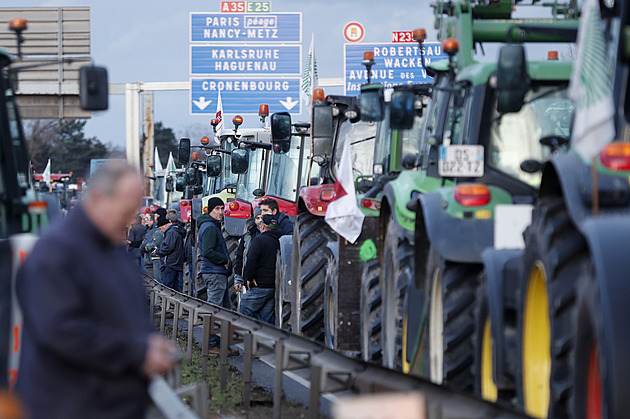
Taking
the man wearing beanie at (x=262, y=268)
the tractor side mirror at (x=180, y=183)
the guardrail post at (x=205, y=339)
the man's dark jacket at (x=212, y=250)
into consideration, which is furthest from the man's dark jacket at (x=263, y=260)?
the tractor side mirror at (x=180, y=183)

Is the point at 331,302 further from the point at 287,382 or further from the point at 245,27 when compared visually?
the point at 245,27

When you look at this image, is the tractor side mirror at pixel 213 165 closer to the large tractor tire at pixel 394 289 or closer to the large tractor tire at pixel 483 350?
the large tractor tire at pixel 394 289

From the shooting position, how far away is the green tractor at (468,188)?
830 cm

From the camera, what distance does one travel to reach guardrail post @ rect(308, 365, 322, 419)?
827 centimetres

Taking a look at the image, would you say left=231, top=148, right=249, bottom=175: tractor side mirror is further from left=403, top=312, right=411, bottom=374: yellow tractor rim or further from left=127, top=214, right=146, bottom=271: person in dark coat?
left=403, top=312, right=411, bottom=374: yellow tractor rim

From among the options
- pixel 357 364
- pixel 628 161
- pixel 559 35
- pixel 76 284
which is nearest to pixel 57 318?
pixel 76 284

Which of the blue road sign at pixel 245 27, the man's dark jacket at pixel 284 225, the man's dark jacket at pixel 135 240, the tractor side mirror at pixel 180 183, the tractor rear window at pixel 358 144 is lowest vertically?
the man's dark jacket at pixel 135 240

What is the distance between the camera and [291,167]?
18.6m

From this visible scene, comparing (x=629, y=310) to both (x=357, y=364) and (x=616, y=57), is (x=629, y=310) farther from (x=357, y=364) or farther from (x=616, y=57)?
(x=357, y=364)

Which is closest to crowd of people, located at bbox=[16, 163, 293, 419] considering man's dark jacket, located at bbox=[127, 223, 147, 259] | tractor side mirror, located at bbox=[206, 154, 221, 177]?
tractor side mirror, located at bbox=[206, 154, 221, 177]

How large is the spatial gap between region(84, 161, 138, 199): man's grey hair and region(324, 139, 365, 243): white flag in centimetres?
750

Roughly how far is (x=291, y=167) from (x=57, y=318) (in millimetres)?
14188

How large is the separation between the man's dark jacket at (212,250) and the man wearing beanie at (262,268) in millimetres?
2014

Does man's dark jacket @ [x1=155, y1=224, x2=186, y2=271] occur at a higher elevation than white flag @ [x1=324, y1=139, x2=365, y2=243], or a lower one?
lower
